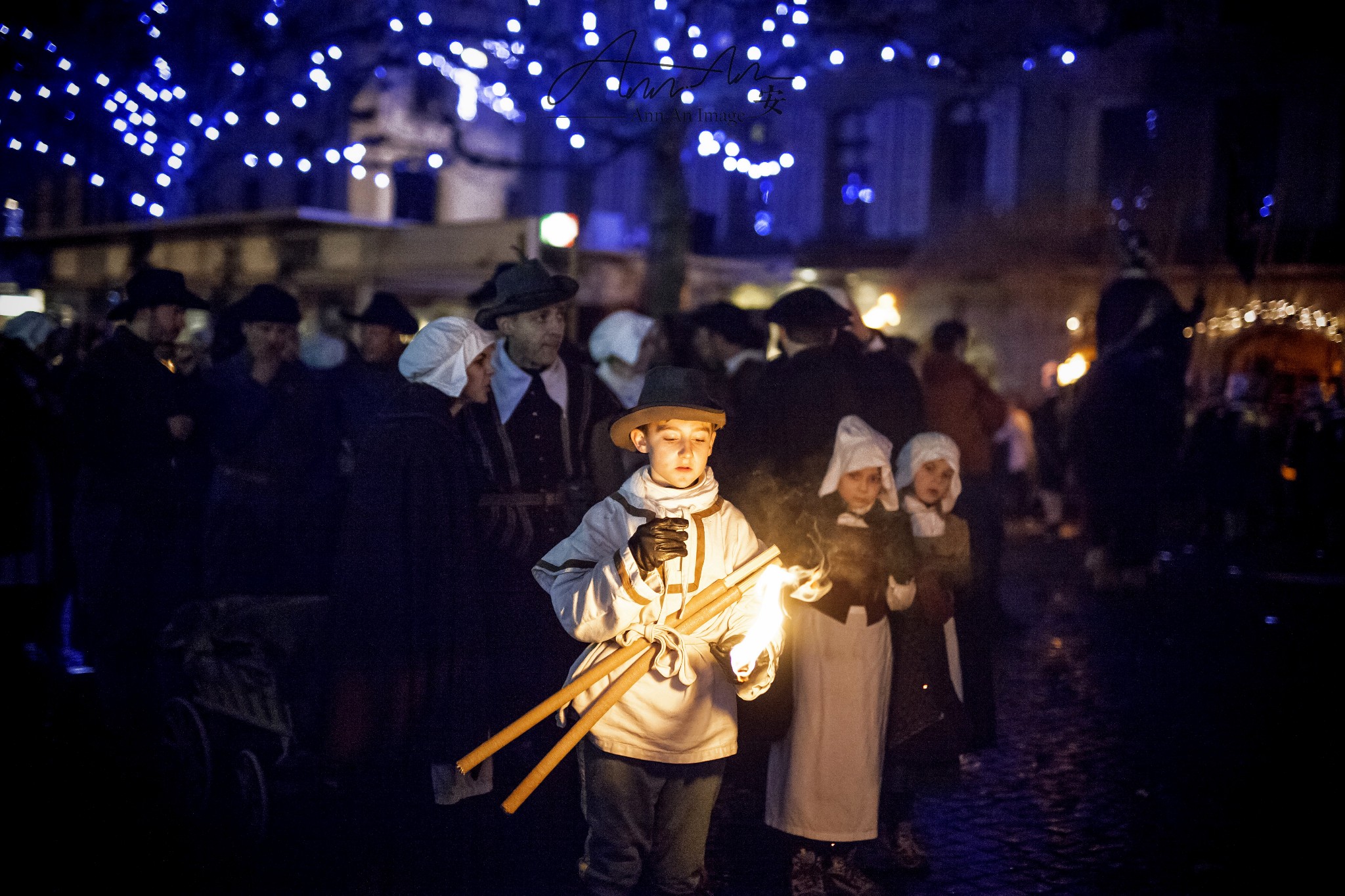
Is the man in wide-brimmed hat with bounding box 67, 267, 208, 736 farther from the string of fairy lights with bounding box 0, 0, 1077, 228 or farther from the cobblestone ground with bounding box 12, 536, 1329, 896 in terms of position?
the string of fairy lights with bounding box 0, 0, 1077, 228

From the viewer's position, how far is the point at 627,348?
7031 mm

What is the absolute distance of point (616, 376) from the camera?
7.17 metres

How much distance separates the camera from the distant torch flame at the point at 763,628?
12.6 ft

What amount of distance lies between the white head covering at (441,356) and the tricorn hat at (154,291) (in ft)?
6.93

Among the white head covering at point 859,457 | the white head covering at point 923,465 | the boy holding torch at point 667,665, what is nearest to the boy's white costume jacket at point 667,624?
the boy holding torch at point 667,665

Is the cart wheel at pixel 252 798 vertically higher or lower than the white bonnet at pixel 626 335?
lower

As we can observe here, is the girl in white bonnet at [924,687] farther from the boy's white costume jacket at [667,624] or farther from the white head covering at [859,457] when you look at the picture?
the boy's white costume jacket at [667,624]

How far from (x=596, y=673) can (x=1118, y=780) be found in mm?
3341

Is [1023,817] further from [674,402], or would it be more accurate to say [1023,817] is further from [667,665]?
[674,402]

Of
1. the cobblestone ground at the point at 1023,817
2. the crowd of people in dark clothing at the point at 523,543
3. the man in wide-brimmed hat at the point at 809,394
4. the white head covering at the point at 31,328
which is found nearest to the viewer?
the crowd of people in dark clothing at the point at 523,543

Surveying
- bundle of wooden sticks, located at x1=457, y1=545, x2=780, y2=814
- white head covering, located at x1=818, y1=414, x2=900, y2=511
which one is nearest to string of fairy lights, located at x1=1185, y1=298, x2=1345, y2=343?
white head covering, located at x1=818, y1=414, x2=900, y2=511

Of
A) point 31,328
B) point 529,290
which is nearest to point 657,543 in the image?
point 529,290

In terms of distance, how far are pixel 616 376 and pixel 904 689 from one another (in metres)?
2.90

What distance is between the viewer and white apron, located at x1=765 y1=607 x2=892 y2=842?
15.0 feet
